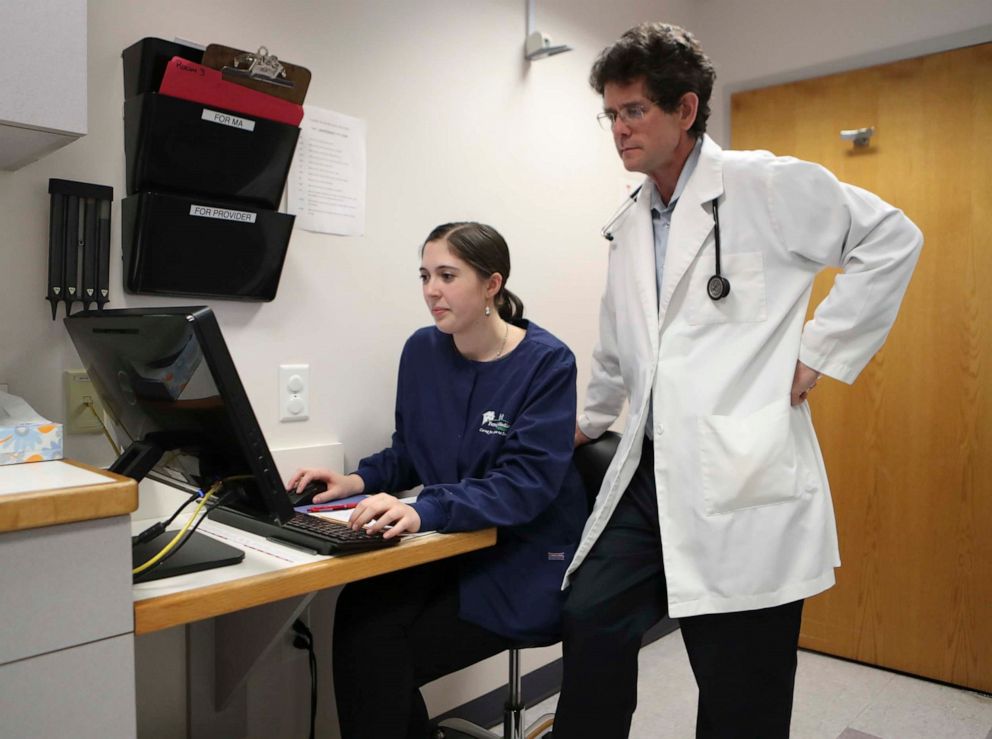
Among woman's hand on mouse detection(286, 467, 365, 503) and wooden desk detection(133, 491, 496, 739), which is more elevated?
woman's hand on mouse detection(286, 467, 365, 503)


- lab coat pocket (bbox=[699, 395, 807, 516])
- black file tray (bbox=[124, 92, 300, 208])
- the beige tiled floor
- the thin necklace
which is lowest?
the beige tiled floor

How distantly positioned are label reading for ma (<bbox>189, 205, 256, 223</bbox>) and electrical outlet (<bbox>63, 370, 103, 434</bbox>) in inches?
13.9

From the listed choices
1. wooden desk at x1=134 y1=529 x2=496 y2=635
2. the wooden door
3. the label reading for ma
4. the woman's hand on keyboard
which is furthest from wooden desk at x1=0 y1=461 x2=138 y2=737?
the wooden door

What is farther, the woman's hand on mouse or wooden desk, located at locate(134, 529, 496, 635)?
the woman's hand on mouse

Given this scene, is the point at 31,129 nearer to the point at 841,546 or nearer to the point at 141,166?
the point at 141,166

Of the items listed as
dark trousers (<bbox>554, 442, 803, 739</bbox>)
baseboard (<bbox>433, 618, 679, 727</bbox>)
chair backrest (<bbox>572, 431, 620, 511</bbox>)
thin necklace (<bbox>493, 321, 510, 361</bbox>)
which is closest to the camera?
dark trousers (<bbox>554, 442, 803, 739</bbox>)

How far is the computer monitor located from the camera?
93 cm

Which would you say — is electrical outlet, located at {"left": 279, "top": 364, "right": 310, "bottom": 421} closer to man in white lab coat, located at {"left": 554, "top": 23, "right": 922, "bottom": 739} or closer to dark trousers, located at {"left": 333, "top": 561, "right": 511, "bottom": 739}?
dark trousers, located at {"left": 333, "top": 561, "right": 511, "bottom": 739}

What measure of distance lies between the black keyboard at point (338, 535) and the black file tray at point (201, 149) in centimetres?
67

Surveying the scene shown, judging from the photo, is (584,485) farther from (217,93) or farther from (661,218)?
(217,93)

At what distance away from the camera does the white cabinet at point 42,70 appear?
41.4 inches

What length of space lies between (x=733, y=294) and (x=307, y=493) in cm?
89

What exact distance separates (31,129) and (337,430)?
3.06 ft

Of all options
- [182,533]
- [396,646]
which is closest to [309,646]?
[396,646]
